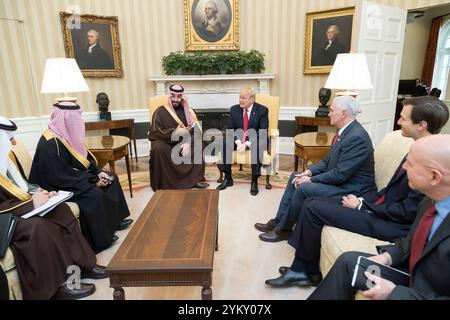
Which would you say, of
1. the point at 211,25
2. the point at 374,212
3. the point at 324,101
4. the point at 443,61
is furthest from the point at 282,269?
the point at 443,61

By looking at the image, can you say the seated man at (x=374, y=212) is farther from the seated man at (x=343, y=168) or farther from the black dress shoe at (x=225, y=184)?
the black dress shoe at (x=225, y=184)

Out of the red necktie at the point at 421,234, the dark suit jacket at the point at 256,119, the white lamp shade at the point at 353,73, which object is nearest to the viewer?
the red necktie at the point at 421,234

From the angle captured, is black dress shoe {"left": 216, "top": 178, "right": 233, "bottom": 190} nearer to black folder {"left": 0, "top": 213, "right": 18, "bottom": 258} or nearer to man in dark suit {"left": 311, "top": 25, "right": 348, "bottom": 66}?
black folder {"left": 0, "top": 213, "right": 18, "bottom": 258}

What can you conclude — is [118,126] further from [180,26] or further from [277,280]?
[277,280]

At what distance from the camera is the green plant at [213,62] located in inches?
210

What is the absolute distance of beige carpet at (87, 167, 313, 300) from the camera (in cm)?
214

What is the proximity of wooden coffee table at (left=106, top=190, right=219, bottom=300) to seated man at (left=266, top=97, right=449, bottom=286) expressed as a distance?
67cm

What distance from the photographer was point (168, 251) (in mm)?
1773

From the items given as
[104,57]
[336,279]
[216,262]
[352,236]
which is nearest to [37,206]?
[216,262]

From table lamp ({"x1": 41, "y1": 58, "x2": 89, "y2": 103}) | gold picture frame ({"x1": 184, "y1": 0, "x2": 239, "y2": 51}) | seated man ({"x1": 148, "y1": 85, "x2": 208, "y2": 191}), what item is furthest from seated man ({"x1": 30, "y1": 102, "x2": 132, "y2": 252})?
gold picture frame ({"x1": 184, "y1": 0, "x2": 239, "y2": 51})

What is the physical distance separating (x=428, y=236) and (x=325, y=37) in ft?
14.7

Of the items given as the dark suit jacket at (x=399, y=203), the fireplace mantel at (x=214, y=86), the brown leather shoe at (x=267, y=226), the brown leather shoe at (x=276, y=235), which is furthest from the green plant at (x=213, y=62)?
the dark suit jacket at (x=399, y=203)

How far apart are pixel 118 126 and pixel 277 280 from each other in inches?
157

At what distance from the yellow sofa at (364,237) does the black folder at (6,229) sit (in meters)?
1.98
